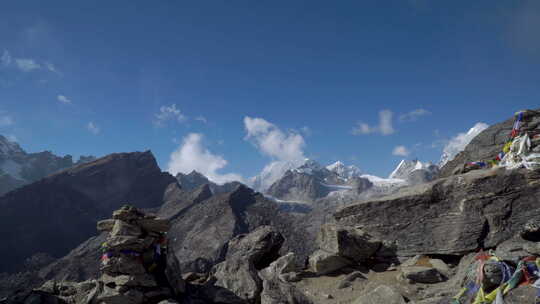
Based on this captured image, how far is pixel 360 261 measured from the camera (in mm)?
15812

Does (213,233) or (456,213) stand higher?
(213,233)

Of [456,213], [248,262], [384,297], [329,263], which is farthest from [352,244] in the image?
[248,262]

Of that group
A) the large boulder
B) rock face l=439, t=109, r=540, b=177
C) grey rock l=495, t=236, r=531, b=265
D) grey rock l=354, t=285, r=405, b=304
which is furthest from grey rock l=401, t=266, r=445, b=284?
rock face l=439, t=109, r=540, b=177

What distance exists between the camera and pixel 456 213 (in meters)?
14.8

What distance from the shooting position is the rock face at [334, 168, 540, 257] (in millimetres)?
13562

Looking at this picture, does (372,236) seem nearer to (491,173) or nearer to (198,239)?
(491,173)

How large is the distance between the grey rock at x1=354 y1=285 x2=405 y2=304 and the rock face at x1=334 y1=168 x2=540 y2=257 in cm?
519

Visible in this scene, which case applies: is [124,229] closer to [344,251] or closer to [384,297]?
[344,251]

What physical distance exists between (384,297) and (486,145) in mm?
14765

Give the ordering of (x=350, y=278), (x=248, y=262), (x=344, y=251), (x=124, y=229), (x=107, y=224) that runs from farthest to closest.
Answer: (x=248, y=262) → (x=344, y=251) → (x=107, y=224) → (x=350, y=278) → (x=124, y=229)

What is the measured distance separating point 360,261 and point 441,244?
3.85 m

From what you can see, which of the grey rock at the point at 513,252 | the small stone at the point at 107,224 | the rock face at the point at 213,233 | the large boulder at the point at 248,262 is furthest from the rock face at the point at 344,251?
the rock face at the point at 213,233

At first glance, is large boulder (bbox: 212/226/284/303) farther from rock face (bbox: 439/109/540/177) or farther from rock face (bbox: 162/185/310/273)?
rock face (bbox: 162/185/310/273)

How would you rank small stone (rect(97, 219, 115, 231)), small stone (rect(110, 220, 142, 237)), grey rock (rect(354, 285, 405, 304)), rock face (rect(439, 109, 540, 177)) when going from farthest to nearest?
1. rock face (rect(439, 109, 540, 177))
2. small stone (rect(97, 219, 115, 231))
3. small stone (rect(110, 220, 142, 237))
4. grey rock (rect(354, 285, 405, 304))
